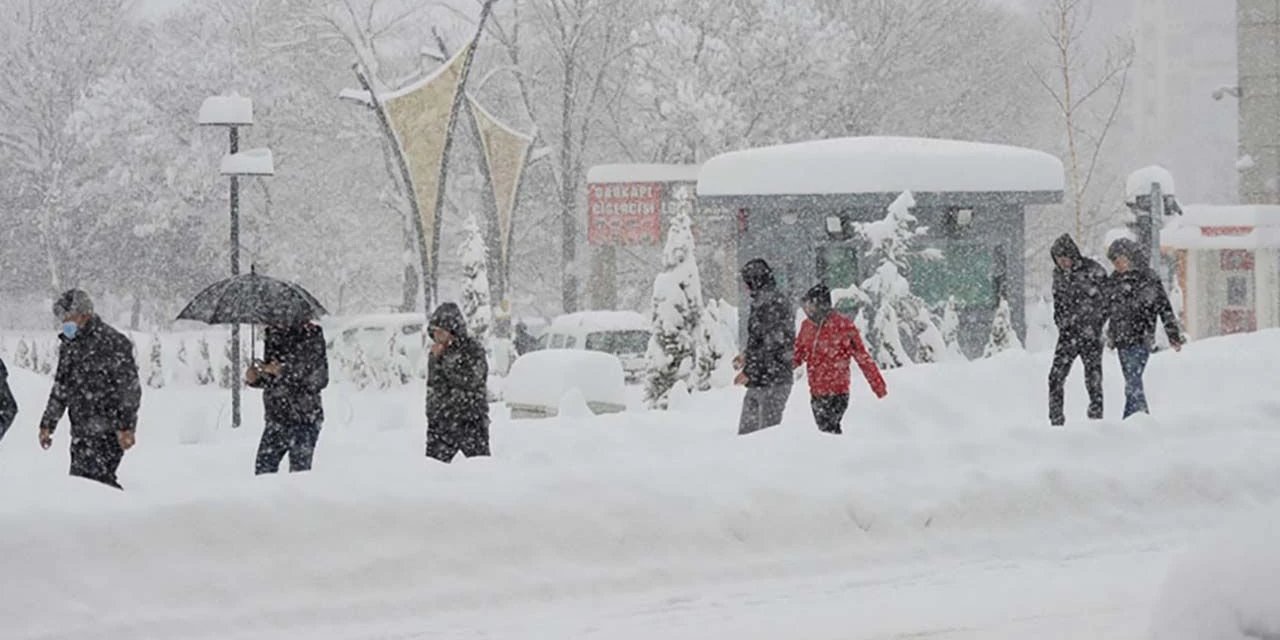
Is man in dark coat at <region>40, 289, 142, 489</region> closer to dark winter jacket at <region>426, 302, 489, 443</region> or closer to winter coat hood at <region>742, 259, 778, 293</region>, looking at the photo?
dark winter jacket at <region>426, 302, 489, 443</region>

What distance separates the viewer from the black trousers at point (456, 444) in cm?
1138

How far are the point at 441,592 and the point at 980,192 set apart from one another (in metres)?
18.9

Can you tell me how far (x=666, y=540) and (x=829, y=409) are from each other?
365cm

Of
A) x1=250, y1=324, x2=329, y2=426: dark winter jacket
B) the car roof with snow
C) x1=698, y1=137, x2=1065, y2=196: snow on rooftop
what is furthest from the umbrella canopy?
the car roof with snow

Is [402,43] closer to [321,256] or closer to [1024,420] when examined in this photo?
[321,256]

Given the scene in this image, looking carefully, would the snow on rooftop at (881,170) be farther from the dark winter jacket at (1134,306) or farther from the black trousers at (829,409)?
the black trousers at (829,409)

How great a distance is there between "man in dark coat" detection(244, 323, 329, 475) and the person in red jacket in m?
3.48

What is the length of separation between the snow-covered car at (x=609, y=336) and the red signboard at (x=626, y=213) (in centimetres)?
655

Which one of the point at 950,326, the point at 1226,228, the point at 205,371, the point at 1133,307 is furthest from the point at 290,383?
the point at 1226,228

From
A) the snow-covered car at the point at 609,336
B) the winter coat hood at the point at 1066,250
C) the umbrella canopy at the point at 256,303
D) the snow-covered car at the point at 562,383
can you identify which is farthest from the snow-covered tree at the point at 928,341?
the umbrella canopy at the point at 256,303

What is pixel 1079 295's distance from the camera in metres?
13.8

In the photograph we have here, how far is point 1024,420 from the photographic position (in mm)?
16062

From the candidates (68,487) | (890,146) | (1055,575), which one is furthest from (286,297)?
(890,146)

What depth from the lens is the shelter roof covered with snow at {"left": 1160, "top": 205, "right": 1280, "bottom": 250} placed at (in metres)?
34.7
